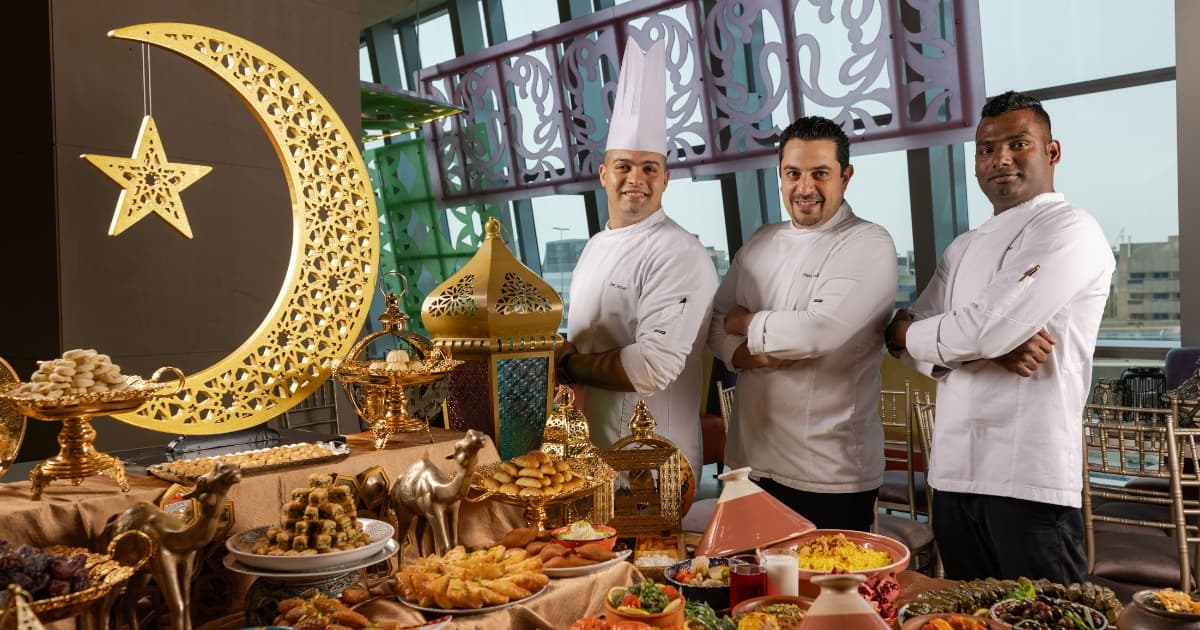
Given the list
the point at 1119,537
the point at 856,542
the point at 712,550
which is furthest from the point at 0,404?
the point at 1119,537

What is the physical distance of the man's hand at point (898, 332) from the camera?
247 centimetres

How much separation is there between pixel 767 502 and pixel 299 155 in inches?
44.8

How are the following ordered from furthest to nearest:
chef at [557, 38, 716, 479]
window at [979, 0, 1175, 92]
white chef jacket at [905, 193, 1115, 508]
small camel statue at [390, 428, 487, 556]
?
window at [979, 0, 1175, 92] → chef at [557, 38, 716, 479] → white chef jacket at [905, 193, 1115, 508] → small camel statue at [390, 428, 487, 556]

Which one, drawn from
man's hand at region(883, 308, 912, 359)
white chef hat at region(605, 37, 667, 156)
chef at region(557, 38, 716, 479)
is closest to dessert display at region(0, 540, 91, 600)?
chef at region(557, 38, 716, 479)

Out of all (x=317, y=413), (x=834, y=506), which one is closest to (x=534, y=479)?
(x=834, y=506)

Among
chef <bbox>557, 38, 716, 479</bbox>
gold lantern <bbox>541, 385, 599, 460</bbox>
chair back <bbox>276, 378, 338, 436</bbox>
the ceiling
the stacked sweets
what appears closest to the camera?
the stacked sweets

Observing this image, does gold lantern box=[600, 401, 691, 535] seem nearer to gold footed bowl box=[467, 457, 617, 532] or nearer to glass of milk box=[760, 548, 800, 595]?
gold footed bowl box=[467, 457, 617, 532]

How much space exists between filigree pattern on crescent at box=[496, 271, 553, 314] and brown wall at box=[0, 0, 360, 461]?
74cm

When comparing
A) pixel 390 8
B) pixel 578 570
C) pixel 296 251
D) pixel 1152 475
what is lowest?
pixel 1152 475

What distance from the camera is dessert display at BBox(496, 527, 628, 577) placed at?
157 centimetres

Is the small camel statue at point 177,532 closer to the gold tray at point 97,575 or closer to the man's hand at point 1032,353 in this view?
the gold tray at point 97,575

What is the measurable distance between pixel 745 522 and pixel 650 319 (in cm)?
101

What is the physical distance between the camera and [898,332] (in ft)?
8.14

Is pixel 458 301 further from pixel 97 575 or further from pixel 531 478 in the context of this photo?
pixel 97 575
